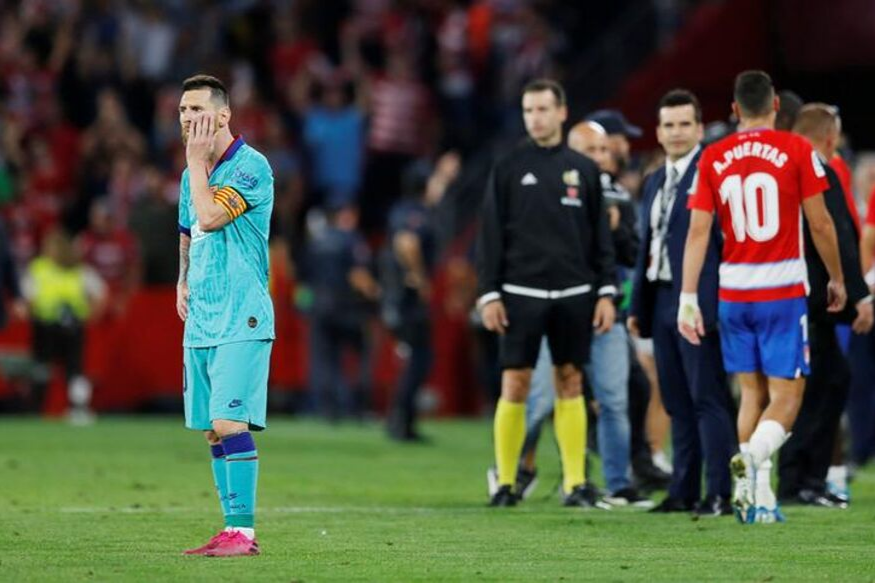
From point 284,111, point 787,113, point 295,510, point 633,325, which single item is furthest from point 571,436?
point 284,111

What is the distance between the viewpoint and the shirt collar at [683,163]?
40.2ft

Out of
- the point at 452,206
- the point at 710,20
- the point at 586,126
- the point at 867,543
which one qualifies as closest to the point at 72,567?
the point at 867,543

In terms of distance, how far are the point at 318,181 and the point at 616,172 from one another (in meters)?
13.2

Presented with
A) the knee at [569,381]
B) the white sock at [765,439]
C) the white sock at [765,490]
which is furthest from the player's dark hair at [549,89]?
the white sock at [765,490]

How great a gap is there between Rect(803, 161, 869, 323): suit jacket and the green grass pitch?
3.86ft

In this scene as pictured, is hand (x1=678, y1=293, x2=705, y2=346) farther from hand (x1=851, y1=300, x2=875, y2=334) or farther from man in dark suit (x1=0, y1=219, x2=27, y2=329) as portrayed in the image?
man in dark suit (x1=0, y1=219, x2=27, y2=329)

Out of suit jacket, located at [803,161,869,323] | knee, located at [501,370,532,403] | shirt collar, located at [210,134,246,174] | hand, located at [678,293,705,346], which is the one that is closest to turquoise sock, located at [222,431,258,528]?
shirt collar, located at [210,134,246,174]

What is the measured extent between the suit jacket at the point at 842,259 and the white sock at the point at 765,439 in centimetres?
124

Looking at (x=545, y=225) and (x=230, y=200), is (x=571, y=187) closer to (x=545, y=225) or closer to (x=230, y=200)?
(x=545, y=225)

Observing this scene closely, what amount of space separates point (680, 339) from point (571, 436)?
98cm

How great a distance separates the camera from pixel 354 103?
2672 centimetres

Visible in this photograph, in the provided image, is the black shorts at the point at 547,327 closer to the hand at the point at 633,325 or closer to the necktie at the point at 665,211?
the hand at the point at 633,325

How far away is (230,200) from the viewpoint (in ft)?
32.0

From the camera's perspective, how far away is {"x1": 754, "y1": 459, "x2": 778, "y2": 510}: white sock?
37.3 feet
